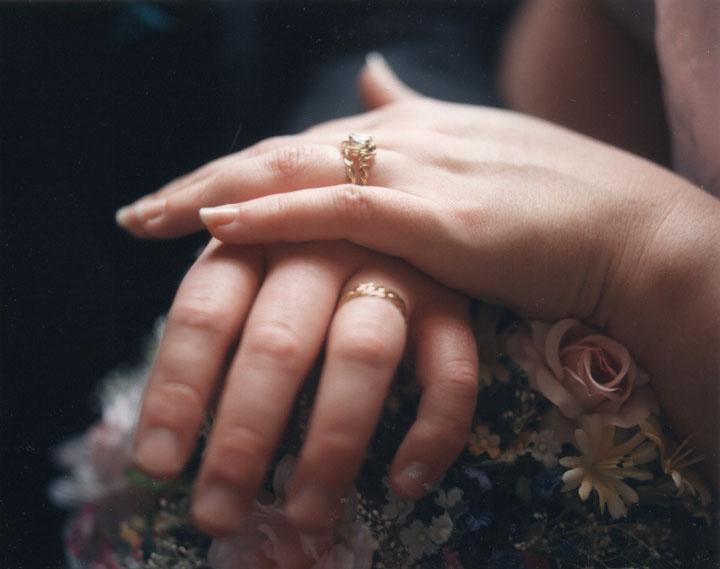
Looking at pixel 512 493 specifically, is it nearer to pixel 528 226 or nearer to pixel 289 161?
pixel 528 226

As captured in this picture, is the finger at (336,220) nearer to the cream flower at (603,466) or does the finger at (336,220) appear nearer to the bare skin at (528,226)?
the bare skin at (528,226)

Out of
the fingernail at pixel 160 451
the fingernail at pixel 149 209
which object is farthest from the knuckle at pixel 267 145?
the fingernail at pixel 160 451

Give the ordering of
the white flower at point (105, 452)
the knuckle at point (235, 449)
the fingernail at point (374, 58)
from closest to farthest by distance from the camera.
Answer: the knuckle at point (235, 449) < the white flower at point (105, 452) < the fingernail at point (374, 58)

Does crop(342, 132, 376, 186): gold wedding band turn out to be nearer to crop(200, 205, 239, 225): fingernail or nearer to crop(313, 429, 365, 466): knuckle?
crop(200, 205, 239, 225): fingernail

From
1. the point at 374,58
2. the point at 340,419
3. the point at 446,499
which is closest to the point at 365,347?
the point at 340,419

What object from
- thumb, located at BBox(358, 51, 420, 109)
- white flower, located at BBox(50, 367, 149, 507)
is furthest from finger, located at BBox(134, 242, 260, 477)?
thumb, located at BBox(358, 51, 420, 109)

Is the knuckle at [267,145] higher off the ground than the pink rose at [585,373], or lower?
higher
